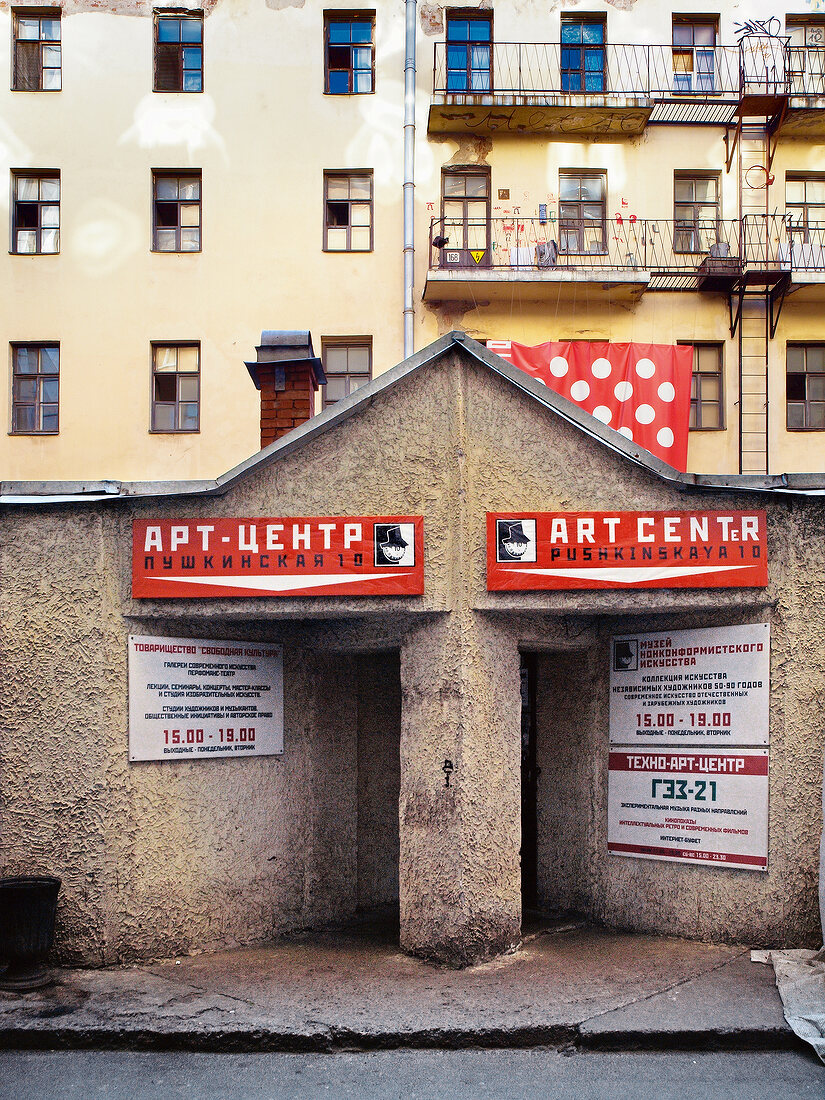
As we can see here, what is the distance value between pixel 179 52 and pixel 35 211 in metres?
3.87

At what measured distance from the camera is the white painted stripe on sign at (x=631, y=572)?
24.6 ft

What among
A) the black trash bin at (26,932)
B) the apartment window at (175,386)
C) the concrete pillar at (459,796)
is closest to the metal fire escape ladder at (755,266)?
the apartment window at (175,386)

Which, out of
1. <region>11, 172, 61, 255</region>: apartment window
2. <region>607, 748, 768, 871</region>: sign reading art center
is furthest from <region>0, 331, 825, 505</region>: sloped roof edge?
<region>11, 172, 61, 255</region>: apartment window

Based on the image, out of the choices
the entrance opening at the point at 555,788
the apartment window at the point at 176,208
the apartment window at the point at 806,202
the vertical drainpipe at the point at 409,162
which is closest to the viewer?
the entrance opening at the point at 555,788

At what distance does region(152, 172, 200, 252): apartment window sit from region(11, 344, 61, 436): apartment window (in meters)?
2.84

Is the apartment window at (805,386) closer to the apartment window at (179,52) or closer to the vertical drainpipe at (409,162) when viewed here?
the vertical drainpipe at (409,162)

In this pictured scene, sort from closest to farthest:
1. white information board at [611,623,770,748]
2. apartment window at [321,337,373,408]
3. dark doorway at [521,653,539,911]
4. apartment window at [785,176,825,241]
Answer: white information board at [611,623,770,748], dark doorway at [521,653,539,911], apartment window at [321,337,373,408], apartment window at [785,176,825,241]

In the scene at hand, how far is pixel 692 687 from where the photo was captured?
316 inches

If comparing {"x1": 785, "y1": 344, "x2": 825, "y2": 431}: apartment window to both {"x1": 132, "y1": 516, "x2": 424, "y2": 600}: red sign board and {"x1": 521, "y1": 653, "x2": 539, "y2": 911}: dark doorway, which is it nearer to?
{"x1": 521, "y1": 653, "x2": 539, "y2": 911}: dark doorway

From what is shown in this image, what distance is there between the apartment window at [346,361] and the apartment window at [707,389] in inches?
224

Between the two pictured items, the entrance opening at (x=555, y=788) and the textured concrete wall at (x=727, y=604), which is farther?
the entrance opening at (x=555, y=788)

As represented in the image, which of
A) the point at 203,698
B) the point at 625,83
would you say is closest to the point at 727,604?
the point at 203,698

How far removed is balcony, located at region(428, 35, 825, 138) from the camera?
711 inches

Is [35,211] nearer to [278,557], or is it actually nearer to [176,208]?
[176,208]
